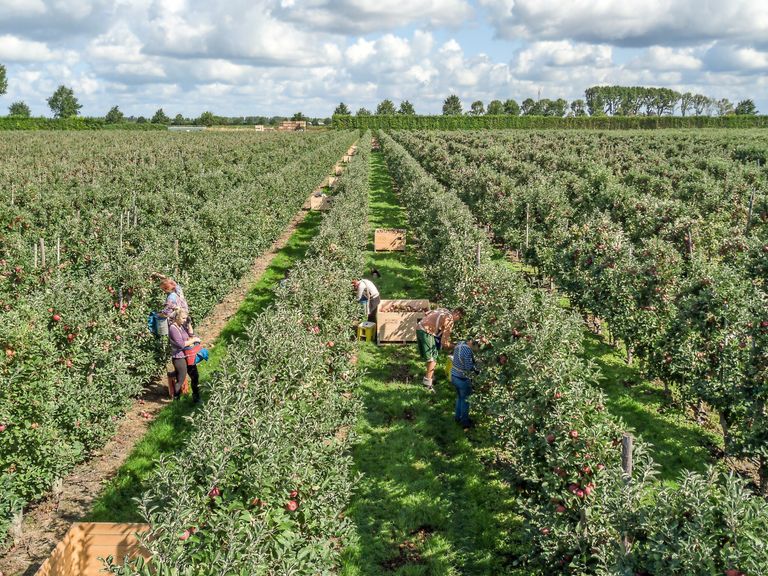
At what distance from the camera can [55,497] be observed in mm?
8734

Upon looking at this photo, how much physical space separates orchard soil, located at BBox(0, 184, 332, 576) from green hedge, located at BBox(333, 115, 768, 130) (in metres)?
116

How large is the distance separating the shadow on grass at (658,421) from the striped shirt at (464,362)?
2409mm

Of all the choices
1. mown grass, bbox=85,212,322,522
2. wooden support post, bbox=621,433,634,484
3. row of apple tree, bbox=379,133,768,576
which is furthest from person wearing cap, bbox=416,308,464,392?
wooden support post, bbox=621,433,634,484

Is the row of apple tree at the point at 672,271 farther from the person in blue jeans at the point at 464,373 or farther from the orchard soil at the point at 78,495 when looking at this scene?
the orchard soil at the point at 78,495

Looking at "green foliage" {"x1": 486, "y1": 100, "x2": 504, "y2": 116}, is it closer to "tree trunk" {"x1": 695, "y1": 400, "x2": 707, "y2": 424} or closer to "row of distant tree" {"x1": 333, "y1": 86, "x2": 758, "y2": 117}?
"row of distant tree" {"x1": 333, "y1": 86, "x2": 758, "y2": 117}

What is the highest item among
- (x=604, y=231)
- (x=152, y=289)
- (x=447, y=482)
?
(x=604, y=231)

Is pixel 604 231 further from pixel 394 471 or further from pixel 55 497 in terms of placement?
pixel 55 497

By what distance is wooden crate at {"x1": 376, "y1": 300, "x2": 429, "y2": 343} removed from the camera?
15383 millimetres

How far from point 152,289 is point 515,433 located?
8.87 m

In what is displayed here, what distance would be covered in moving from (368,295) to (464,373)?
5.37 meters

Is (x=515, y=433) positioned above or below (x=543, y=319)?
below

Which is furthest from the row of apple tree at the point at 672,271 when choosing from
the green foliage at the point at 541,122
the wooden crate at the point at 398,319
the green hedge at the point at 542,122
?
the green hedge at the point at 542,122

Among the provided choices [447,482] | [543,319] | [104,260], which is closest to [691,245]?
[543,319]

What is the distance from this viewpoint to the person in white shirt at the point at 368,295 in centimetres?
1540
